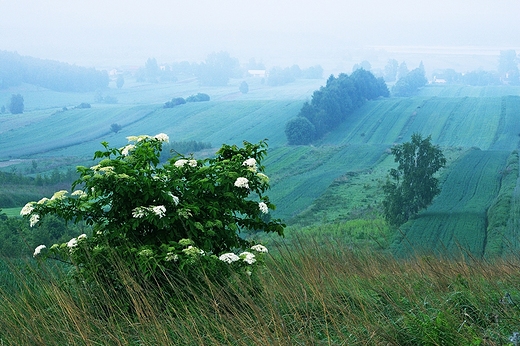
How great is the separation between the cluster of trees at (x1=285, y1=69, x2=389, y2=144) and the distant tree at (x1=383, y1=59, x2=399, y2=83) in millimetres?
1601

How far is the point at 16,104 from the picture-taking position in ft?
99.5

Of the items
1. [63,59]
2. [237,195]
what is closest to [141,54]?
[63,59]

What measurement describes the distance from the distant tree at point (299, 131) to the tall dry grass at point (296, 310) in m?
24.4

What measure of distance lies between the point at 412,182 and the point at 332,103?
35.2ft

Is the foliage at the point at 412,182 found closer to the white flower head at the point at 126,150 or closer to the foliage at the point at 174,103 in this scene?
the foliage at the point at 174,103

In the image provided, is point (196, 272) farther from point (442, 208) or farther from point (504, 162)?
point (504, 162)

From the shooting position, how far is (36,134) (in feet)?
95.2

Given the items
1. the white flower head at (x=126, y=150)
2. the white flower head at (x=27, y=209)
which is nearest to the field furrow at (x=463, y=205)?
the white flower head at (x=126, y=150)

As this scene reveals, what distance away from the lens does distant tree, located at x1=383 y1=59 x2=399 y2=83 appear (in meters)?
35.9

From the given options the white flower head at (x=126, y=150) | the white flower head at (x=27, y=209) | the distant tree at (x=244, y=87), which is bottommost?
the distant tree at (x=244, y=87)

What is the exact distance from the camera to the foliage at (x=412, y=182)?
20.8 metres

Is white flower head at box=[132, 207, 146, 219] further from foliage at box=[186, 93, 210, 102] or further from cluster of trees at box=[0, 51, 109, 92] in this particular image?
foliage at box=[186, 93, 210, 102]

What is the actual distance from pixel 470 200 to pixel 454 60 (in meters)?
18.6

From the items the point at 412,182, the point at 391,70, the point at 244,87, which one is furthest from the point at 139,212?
the point at 391,70
